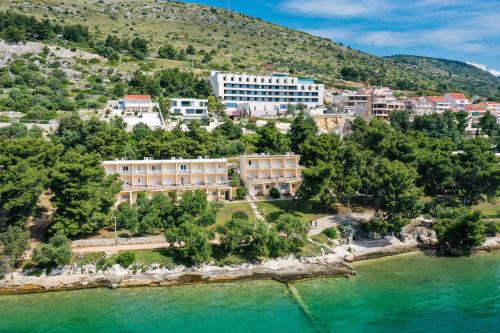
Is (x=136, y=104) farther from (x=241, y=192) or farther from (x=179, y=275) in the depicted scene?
(x=179, y=275)

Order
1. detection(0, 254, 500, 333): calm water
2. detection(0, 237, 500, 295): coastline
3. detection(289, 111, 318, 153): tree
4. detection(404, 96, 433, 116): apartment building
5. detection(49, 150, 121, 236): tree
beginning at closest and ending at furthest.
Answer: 1. detection(0, 254, 500, 333): calm water
2. detection(0, 237, 500, 295): coastline
3. detection(49, 150, 121, 236): tree
4. detection(289, 111, 318, 153): tree
5. detection(404, 96, 433, 116): apartment building

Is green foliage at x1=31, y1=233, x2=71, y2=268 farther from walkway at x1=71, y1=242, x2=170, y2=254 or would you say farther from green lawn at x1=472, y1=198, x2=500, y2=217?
green lawn at x1=472, y1=198, x2=500, y2=217

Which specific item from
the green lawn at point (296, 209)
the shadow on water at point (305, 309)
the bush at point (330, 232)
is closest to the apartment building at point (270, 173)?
the green lawn at point (296, 209)

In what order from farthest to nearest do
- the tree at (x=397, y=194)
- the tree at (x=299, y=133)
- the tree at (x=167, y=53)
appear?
the tree at (x=167, y=53), the tree at (x=299, y=133), the tree at (x=397, y=194)

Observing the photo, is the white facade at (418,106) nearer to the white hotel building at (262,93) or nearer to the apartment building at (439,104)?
the apartment building at (439,104)

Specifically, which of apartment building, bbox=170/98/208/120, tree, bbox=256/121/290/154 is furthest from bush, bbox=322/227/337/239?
apartment building, bbox=170/98/208/120

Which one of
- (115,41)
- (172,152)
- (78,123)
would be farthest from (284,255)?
(115,41)
